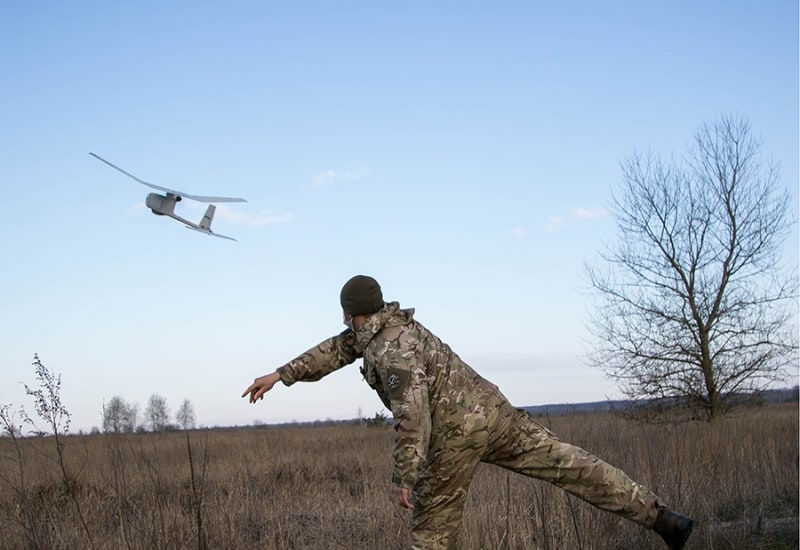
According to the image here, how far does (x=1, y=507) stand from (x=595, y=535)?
19.4 ft

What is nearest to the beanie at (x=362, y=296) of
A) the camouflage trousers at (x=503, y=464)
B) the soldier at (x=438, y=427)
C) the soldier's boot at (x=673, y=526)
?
the soldier at (x=438, y=427)

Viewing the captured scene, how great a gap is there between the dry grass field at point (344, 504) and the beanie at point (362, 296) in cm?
111

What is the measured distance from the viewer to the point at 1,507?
835cm

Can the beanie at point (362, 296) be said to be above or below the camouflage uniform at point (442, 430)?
above

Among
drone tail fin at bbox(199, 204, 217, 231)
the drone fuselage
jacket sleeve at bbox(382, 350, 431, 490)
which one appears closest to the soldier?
jacket sleeve at bbox(382, 350, 431, 490)

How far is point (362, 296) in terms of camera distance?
4.49 m

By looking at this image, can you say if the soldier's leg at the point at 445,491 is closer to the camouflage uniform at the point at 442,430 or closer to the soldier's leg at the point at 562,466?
the camouflage uniform at the point at 442,430

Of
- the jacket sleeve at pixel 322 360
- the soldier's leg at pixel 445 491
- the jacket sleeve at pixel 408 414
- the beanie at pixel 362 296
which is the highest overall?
the beanie at pixel 362 296

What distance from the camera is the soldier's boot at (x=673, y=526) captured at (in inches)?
190

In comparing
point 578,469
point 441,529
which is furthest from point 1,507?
point 578,469

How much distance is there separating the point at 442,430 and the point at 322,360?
813mm

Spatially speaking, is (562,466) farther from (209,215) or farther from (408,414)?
(209,215)

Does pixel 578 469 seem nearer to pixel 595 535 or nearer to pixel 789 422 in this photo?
pixel 595 535

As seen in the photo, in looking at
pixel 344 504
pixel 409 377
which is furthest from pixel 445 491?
pixel 344 504
